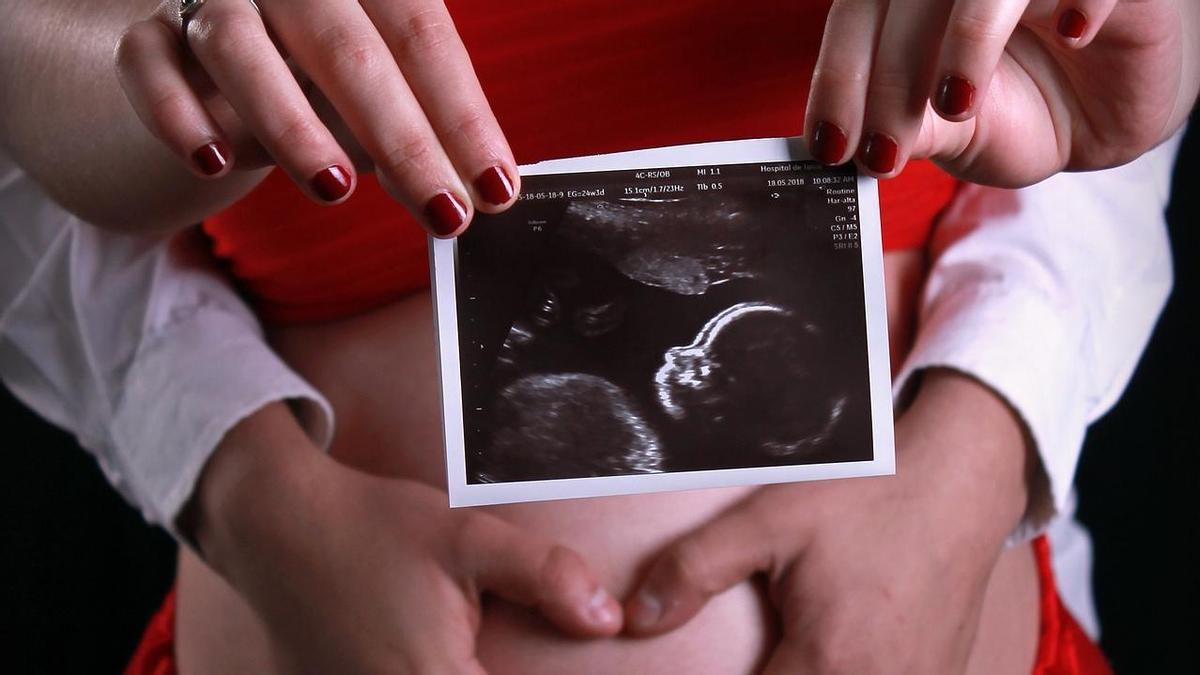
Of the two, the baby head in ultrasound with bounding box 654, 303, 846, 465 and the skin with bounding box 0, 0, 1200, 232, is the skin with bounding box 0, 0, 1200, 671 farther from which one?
the baby head in ultrasound with bounding box 654, 303, 846, 465

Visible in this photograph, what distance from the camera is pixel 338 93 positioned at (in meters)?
0.58

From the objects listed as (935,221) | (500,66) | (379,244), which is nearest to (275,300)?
(379,244)

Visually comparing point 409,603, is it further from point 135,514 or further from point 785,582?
point 135,514

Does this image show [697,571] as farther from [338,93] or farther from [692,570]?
[338,93]

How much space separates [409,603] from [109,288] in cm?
44

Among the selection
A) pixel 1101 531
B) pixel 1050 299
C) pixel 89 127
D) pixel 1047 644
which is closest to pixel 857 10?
pixel 1050 299

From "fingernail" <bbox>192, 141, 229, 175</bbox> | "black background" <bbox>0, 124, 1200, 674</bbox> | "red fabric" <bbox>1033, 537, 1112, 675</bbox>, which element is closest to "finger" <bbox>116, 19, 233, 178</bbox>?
"fingernail" <bbox>192, 141, 229, 175</bbox>

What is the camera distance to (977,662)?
90 cm

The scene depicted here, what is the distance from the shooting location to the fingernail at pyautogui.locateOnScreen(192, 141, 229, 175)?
61 centimetres

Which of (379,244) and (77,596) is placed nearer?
(379,244)

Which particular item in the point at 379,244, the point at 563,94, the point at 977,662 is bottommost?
the point at 977,662

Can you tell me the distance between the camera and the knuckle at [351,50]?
0.57 m

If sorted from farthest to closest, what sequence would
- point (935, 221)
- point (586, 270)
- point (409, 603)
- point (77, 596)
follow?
point (77, 596)
point (935, 221)
point (409, 603)
point (586, 270)

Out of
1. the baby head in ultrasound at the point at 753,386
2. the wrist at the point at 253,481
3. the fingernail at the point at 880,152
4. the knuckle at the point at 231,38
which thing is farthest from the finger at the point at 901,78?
the wrist at the point at 253,481
